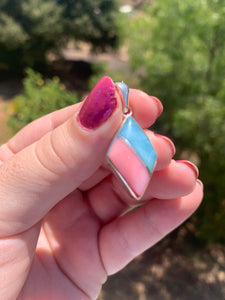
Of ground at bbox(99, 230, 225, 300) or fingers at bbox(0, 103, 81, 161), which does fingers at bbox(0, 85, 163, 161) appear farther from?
ground at bbox(99, 230, 225, 300)

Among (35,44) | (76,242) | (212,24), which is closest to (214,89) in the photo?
(212,24)

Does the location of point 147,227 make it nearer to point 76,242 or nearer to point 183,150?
point 76,242

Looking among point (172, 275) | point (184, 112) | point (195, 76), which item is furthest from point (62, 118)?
point (172, 275)

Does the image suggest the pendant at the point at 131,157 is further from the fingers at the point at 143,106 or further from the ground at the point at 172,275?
the ground at the point at 172,275

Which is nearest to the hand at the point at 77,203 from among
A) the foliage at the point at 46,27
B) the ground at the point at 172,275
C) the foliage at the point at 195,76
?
the foliage at the point at 195,76

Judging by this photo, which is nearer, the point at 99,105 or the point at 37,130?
the point at 99,105

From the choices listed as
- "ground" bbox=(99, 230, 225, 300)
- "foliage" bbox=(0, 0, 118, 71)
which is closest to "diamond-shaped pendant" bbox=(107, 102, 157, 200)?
"ground" bbox=(99, 230, 225, 300)

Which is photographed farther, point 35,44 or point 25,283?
point 35,44

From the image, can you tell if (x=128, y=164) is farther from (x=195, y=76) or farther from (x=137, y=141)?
(x=195, y=76)
